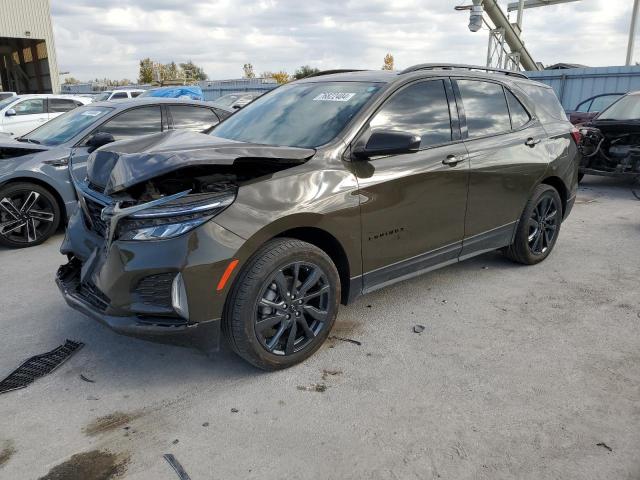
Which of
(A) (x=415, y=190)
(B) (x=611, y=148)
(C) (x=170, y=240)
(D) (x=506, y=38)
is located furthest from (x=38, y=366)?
(D) (x=506, y=38)

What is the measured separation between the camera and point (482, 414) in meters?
2.75

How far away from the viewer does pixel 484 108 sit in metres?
4.32

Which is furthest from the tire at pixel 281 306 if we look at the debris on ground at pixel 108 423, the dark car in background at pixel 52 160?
the dark car in background at pixel 52 160

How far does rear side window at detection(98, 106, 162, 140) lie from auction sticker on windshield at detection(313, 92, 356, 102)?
3.41m

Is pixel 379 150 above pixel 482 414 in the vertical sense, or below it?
above

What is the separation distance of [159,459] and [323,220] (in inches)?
61.4

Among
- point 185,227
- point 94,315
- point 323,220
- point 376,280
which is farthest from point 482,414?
point 94,315

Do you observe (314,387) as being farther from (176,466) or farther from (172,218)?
(172,218)

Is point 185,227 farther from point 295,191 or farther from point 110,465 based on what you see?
point 110,465

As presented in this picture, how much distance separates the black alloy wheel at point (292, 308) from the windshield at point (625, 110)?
7.91 metres

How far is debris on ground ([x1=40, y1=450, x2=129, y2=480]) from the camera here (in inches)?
92.2

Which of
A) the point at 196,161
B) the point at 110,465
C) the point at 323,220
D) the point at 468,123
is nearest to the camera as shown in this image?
the point at 110,465

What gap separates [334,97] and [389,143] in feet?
2.52

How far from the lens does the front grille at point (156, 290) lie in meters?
2.72
